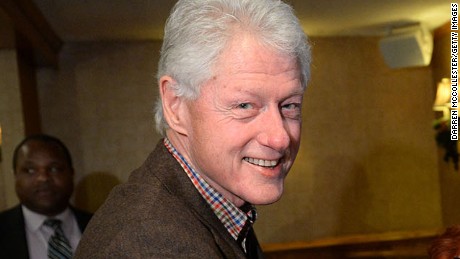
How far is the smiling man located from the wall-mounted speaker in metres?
4.61

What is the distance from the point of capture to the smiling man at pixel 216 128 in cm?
78

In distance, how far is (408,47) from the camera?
536 cm

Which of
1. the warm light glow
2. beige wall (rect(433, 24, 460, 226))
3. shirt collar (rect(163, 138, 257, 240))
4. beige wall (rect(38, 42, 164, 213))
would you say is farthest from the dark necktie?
beige wall (rect(433, 24, 460, 226))

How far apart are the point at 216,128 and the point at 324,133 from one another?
511 centimetres

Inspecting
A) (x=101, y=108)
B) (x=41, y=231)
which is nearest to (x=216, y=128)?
(x=41, y=231)

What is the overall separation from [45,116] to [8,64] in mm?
1091

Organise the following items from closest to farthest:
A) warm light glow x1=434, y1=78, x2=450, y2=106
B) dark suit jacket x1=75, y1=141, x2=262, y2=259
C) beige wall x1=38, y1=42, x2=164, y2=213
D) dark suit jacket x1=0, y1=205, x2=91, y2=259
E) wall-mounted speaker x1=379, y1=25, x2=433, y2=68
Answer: dark suit jacket x1=75, y1=141, x2=262, y2=259, dark suit jacket x1=0, y1=205, x2=91, y2=259, wall-mounted speaker x1=379, y1=25, x2=433, y2=68, beige wall x1=38, y1=42, x2=164, y2=213, warm light glow x1=434, y1=78, x2=450, y2=106

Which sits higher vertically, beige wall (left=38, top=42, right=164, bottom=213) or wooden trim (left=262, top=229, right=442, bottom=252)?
beige wall (left=38, top=42, right=164, bottom=213)

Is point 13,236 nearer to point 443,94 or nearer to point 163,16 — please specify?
point 163,16

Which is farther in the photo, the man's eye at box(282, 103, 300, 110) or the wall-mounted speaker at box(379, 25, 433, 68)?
the wall-mounted speaker at box(379, 25, 433, 68)

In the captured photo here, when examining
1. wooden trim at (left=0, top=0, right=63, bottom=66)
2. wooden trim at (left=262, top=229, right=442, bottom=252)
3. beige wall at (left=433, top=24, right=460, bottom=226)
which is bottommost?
wooden trim at (left=262, top=229, right=442, bottom=252)

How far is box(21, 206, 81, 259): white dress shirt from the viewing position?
277 cm

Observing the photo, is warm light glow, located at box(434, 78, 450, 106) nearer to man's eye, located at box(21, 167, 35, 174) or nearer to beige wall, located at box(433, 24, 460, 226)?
beige wall, located at box(433, 24, 460, 226)

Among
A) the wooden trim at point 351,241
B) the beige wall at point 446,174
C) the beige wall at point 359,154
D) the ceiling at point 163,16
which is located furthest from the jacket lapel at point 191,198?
the beige wall at point 446,174
